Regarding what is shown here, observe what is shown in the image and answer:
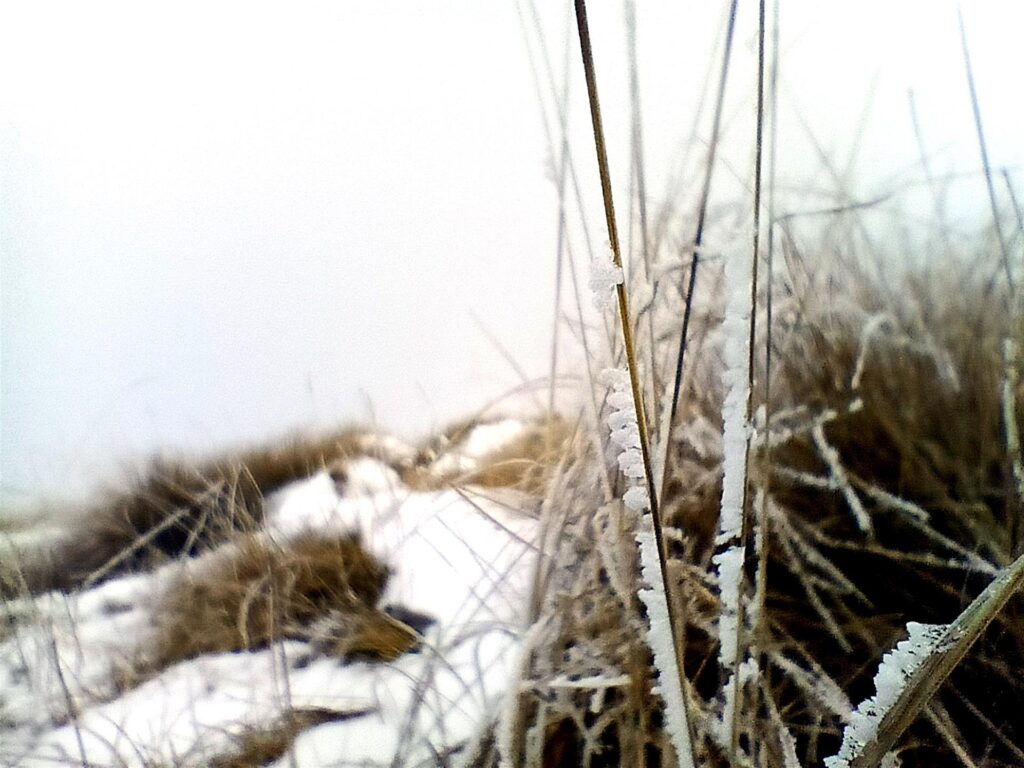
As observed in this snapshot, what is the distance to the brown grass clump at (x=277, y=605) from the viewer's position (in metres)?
0.51

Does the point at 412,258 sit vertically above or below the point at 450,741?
above

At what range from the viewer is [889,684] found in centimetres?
39

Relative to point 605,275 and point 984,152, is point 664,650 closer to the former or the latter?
point 605,275

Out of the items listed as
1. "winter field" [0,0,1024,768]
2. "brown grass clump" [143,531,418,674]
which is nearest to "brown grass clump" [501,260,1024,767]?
"winter field" [0,0,1024,768]

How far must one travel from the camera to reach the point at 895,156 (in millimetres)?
624

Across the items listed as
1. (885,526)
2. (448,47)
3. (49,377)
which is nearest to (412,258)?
(448,47)

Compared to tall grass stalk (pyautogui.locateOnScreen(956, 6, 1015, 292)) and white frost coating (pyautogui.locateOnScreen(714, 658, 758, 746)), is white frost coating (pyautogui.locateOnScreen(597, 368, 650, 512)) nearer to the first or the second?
white frost coating (pyautogui.locateOnScreen(714, 658, 758, 746))

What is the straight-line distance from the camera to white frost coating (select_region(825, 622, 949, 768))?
0.38m

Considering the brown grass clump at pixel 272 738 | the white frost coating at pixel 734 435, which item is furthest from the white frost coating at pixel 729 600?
the brown grass clump at pixel 272 738

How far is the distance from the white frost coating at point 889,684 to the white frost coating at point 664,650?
0.08 m

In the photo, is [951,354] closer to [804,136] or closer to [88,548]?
[804,136]

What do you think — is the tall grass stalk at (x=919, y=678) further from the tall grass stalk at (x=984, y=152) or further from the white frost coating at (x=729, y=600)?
the tall grass stalk at (x=984, y=152)

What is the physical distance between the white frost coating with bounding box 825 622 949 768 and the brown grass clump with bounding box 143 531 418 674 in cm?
26

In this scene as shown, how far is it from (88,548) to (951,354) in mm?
650
